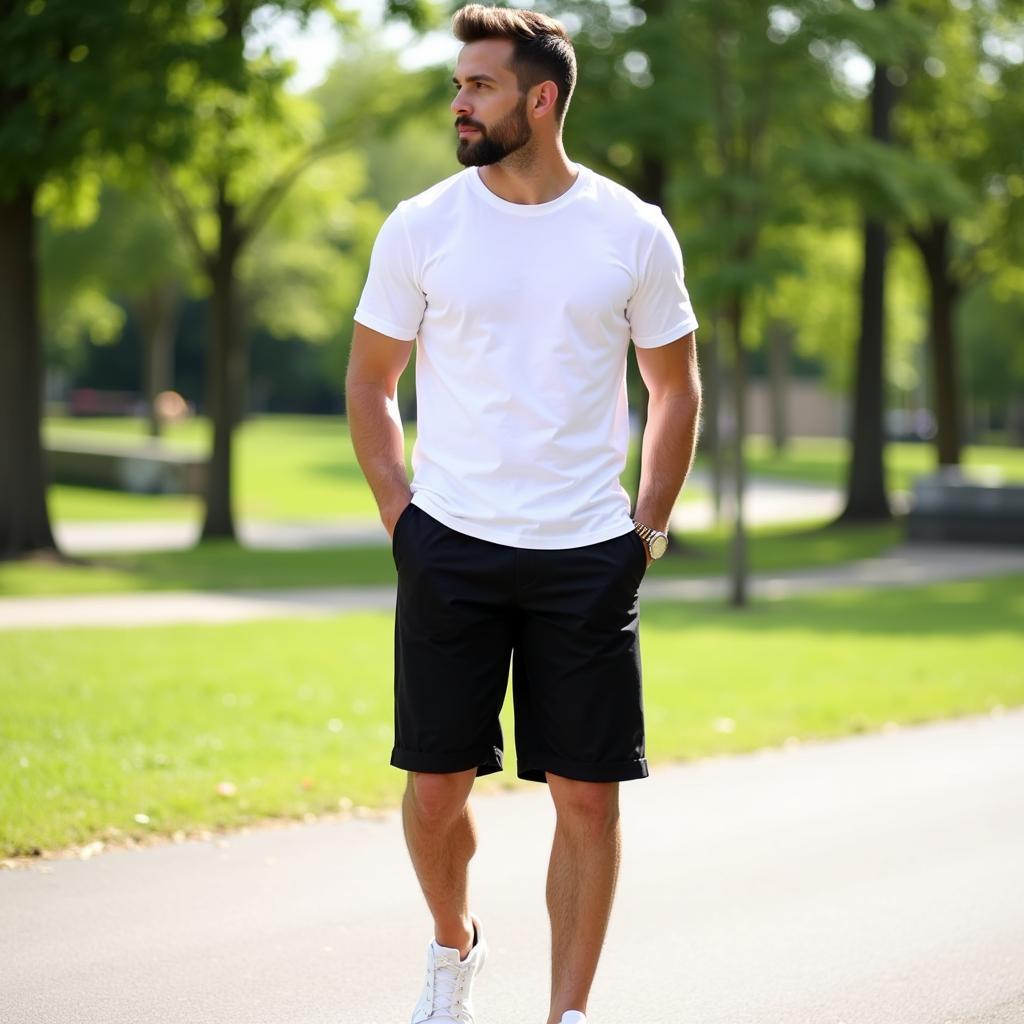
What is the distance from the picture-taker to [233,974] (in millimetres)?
4203

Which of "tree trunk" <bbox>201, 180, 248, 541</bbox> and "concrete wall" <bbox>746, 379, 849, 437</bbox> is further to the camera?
"concrete wall" <bbox>746, 379, 849, 437</bbox>

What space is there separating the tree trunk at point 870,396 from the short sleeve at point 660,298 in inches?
813

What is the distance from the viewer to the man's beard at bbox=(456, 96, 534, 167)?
11.3ft

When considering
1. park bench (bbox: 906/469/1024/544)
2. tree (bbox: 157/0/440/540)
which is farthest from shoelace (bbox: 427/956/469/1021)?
park bench (bbox: 906/469/1024/544)

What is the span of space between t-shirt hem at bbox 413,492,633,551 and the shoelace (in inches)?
39.9

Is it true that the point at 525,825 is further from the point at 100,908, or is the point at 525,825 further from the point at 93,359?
the point at 93,359

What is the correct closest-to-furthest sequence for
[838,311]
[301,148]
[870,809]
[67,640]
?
[870,809], [67,640], [301,148], [838,311]

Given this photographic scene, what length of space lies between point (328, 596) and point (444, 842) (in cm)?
1071

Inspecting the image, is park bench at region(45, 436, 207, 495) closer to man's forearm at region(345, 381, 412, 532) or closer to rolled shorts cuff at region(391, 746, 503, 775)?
man's forearm at region(345, 381, 412, 532)

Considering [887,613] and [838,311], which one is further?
[838,311]

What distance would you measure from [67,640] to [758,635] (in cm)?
488

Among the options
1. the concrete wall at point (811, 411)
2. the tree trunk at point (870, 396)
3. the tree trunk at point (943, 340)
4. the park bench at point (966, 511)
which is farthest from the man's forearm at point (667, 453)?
the concrete wall at point (811, 411)

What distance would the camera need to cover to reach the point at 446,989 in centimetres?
374

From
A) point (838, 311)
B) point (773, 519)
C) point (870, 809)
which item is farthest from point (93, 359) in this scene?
point (870, 809)
